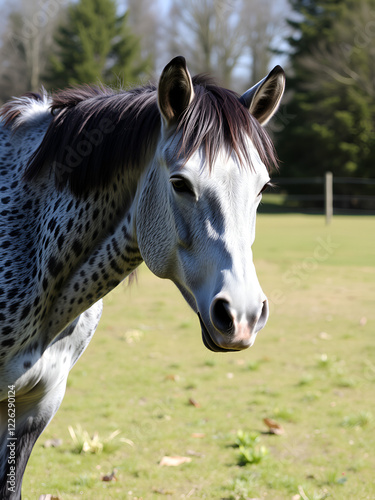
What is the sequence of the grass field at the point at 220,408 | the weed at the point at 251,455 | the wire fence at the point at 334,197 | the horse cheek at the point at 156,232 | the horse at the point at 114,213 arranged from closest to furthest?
the horse at the point at 114,213, the horse cheek at the point at 156,232, the grass field at the point at 220,408, the weed at the point at 251,455, the wire fence at the point at 334,197

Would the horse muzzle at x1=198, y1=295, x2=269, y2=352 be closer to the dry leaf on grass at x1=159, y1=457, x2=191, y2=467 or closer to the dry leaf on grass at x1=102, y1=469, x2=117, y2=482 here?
the dry leaf on grass at x1=102, y1=469, x2=117, y2=482

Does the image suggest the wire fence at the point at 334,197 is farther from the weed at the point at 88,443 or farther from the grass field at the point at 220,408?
the weed at the point at 88,443

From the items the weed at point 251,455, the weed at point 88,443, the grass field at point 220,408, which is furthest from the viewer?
the weed at point 88,443

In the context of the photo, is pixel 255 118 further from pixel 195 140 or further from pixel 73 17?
pixel 73 17

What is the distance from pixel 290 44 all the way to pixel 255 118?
3305cm

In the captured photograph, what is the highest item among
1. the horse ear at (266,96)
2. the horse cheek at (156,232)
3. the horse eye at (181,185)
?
the horse ear at (266,96)

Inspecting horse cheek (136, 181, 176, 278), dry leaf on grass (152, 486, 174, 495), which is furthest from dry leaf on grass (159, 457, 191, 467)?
horse cheek (136, 181, 176, 278)

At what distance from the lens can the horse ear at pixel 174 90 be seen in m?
1.85

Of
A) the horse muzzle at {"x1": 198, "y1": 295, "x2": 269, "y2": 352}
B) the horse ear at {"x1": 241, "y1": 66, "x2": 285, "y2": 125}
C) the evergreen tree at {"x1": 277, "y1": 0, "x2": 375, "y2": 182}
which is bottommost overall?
the evergreen tree at {"x1": 277, "y1": 0, "x2": 375, "y2": 182}

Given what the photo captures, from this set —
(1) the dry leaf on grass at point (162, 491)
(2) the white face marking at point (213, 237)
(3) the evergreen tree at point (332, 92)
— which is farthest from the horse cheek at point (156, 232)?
(3) the evergreen tree at point (332, 92)

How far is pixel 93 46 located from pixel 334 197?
1790cm

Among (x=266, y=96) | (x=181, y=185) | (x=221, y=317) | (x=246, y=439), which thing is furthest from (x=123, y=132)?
(x=246, y=439)

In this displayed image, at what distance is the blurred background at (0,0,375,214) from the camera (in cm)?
2825

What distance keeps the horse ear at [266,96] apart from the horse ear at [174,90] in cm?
28
